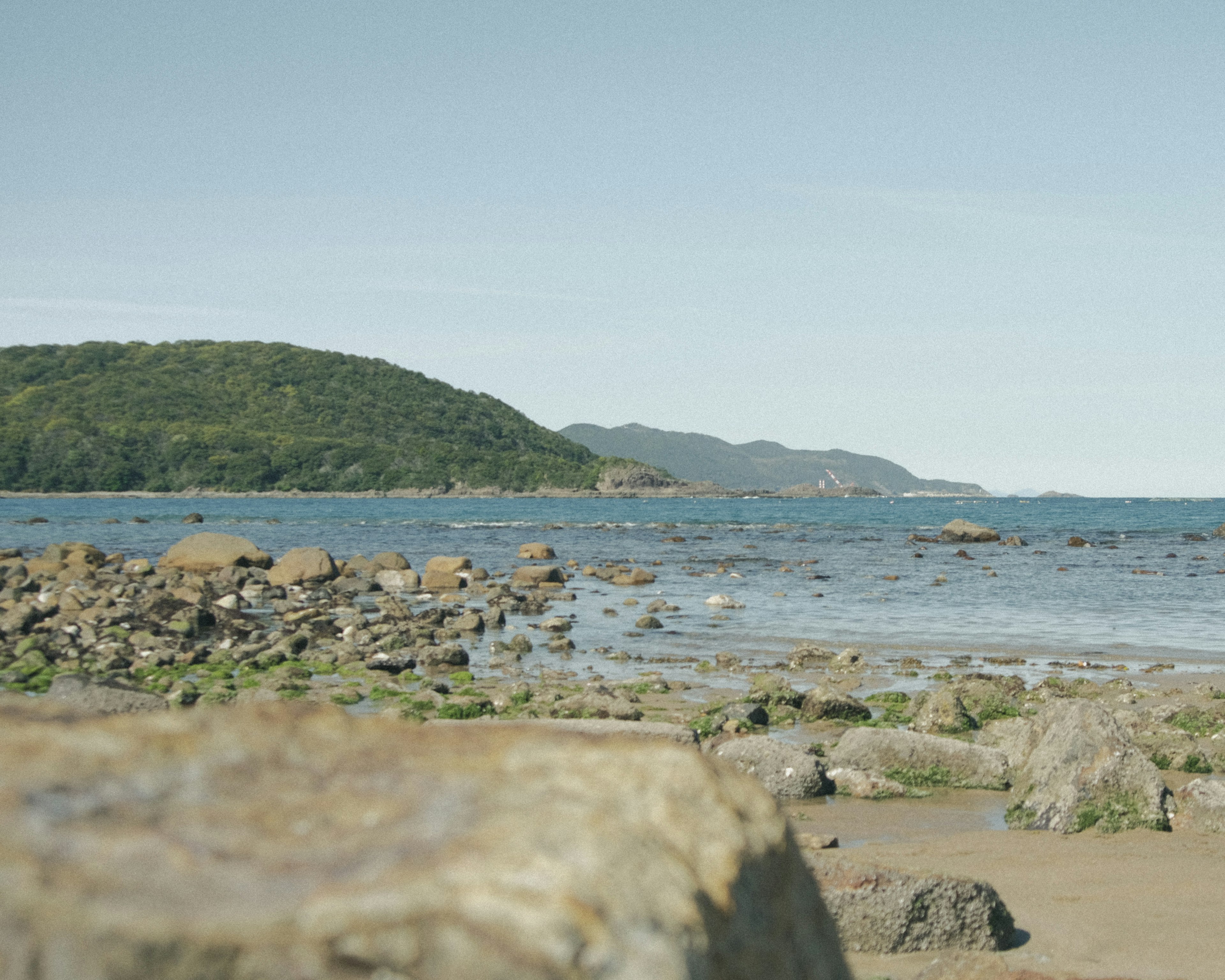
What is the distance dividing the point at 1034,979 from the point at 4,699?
4.35 meters

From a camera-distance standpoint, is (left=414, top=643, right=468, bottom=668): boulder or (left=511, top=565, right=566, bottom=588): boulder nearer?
(left=414, top=643, right=468, bottom=668): boulder

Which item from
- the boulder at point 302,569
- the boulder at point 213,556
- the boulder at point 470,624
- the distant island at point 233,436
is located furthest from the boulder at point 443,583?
the distant island at point 233,436

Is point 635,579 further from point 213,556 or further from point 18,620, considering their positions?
point 18,620

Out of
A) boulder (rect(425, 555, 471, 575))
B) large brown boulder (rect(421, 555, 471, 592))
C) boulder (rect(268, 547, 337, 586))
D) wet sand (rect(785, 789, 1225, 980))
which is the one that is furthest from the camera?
boulder (rect(425, 555, 471, 575))

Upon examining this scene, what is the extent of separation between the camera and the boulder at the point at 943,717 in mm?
12406

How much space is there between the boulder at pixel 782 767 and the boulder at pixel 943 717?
131 inches

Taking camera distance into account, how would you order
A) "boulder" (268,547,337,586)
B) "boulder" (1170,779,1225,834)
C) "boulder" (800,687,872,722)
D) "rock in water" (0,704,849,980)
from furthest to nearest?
1. "boulder" (268,547,337,586)
2. "boulder" (800,687,872,722)
3. "boulder" (1170,779,1225,834)
4. "rock in water" (0,704,849,980)

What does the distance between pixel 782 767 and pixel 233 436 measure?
16268cm

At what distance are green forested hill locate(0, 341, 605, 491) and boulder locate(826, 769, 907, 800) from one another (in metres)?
153

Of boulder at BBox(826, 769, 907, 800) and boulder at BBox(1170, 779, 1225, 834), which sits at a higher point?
boulder at BBox(1170, 779, 1225, 834)

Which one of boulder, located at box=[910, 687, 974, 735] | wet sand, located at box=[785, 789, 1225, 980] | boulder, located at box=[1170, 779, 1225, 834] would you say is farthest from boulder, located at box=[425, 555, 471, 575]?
boulder, located at box=[1170, 779, 1225, 834]

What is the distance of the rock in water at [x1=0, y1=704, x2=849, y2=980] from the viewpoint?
6.48 feet

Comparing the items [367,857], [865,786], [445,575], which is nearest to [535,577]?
[445,575]

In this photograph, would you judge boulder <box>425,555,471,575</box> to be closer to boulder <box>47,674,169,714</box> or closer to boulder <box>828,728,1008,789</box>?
boulder <box>47,674,169,714</box>
